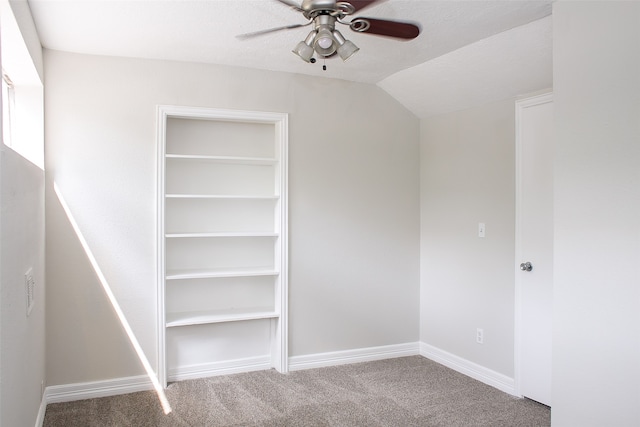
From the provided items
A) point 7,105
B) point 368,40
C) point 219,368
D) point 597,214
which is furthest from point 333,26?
point 219,368

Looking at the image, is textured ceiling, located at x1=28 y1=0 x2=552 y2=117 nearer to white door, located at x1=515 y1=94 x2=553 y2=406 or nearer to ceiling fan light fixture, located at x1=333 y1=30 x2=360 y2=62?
white door, located at x1=515 y1=94 x2=553 y2=406

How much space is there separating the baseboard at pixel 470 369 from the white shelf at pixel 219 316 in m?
1.46

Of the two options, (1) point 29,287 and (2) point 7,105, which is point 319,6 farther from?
(2) point 7,105

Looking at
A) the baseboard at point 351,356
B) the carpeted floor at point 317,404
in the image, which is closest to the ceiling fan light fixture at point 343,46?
the carpeted floor at point 317,404

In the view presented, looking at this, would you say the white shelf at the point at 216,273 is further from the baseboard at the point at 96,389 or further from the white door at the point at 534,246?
the white door at the point at 534,246

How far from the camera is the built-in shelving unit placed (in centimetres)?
376

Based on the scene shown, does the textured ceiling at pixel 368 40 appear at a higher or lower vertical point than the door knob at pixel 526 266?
higher

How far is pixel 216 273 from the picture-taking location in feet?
12.1

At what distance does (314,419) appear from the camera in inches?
121

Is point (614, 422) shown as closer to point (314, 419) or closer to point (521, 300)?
point (521, 300)

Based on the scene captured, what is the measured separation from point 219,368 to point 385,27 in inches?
112

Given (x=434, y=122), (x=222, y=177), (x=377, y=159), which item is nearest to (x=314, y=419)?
(x=222, y=177)

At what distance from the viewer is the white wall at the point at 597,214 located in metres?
2.22

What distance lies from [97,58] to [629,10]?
3.25 meters
